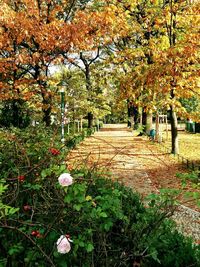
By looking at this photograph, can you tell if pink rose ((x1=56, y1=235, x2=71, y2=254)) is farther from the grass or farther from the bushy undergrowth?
the grass

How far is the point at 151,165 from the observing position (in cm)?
1438

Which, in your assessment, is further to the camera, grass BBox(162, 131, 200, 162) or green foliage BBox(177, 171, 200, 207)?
grass BBox(162, 131, 200, 162)

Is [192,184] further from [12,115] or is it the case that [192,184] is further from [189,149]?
[12,115]

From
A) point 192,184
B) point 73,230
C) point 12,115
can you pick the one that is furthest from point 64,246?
point 12,115

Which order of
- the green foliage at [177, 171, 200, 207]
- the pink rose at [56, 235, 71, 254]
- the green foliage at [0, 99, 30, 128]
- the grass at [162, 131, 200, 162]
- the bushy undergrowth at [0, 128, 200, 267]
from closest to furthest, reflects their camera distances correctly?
1. the pink rose at [56, 235, 71, 254]
2. the bushy undergrowth at [0, 128, 200, 267]
3. the green foliage at [177, 171, 200, 207]
4. the grass at [162, 131, 200, 162]
5. the green foliage at [0, 99, 30, 128]

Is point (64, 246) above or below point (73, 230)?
above

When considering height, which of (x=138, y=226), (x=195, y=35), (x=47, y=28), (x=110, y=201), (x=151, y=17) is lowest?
(x=138, y=226)

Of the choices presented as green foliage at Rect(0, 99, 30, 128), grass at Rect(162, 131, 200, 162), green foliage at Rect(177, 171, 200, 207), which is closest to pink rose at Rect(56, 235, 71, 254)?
green foliage at Rect(177, 171, 200, 207)

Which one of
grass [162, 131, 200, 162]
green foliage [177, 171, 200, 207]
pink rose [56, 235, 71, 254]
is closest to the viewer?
pink rose [56, 235, 71, 254]

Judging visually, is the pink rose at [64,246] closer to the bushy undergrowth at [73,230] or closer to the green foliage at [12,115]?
the bushy undergrowth at [73,230]

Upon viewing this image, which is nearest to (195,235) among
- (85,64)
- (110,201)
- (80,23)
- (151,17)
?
(110,201)

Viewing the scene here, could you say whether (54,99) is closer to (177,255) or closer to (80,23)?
(80,23)

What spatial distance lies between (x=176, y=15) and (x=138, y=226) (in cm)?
1403

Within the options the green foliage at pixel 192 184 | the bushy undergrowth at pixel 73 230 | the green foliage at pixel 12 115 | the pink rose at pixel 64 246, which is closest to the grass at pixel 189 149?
the green foliage at pixel 12 115
